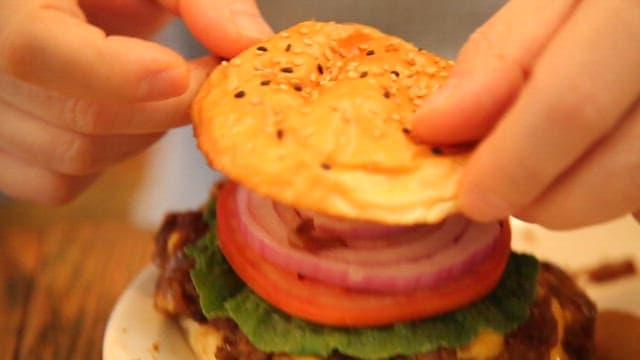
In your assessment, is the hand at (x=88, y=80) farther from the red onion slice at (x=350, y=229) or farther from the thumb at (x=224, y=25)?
the red onion slice at (x=350, y=229)

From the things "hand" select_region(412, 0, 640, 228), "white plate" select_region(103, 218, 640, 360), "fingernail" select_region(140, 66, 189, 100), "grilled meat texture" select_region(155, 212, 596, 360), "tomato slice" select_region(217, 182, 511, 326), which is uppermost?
"hand" select_region(412, 0, 640, 228)

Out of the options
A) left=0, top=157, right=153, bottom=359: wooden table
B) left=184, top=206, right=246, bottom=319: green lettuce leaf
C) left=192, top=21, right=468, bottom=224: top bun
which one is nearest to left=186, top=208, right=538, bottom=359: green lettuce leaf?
left=184, top=206, right=246, bottom=319: green lettuce leaf

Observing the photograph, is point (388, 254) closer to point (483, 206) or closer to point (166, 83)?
point (483, 206)

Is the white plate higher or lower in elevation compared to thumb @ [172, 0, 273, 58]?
lower

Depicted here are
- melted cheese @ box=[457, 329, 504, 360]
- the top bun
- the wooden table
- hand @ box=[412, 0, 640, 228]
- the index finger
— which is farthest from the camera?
the wooden table

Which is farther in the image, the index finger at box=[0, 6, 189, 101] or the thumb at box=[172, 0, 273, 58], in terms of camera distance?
the thumb at box=[172, 0, 273, 58]

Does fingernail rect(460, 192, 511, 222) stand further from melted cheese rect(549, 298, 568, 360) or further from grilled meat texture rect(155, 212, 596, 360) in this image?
melted cheese rect(549, 298, 568, 360)
